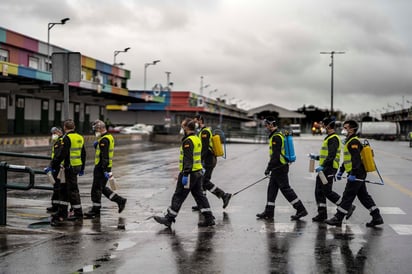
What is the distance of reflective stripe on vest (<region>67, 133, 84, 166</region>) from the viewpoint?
985cm

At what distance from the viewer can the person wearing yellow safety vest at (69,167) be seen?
32.0 feet

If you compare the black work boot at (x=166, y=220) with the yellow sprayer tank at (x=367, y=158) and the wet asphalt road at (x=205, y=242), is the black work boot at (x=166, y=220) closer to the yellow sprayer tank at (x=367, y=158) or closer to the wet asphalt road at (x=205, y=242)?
the wet asphalt road at (x=205, y=242)

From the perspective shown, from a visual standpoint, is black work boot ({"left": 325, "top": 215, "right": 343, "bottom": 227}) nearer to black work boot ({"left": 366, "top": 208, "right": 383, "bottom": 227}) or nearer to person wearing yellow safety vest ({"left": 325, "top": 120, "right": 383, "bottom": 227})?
person wearing yellow safety vest ({"left": 325, "top": 120, "right": 383, "bottom": 227})

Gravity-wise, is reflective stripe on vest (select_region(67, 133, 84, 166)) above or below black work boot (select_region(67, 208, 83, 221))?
Answer: above

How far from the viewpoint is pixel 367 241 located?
26.9ft

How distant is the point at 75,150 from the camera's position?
32.5 feet

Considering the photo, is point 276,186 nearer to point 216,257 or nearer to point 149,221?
point 149,221

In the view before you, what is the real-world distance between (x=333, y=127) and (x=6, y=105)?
3213cm

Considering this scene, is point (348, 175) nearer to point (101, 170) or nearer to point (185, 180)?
point (185, 180)

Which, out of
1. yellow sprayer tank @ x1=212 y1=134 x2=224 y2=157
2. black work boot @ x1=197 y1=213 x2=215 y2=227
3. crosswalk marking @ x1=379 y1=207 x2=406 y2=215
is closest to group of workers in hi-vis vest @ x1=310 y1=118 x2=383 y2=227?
crosswalk marking @ x1=379 y1=207 x2=406 y2=215

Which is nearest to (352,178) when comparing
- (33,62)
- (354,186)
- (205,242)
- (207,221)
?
(354,186)

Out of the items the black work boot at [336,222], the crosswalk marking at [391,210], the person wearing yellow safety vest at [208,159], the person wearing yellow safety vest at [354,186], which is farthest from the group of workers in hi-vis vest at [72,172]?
the crosswalk marking at [391,210]

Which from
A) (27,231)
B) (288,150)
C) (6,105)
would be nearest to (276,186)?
(288,150)

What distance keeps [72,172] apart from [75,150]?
0.38 meters
